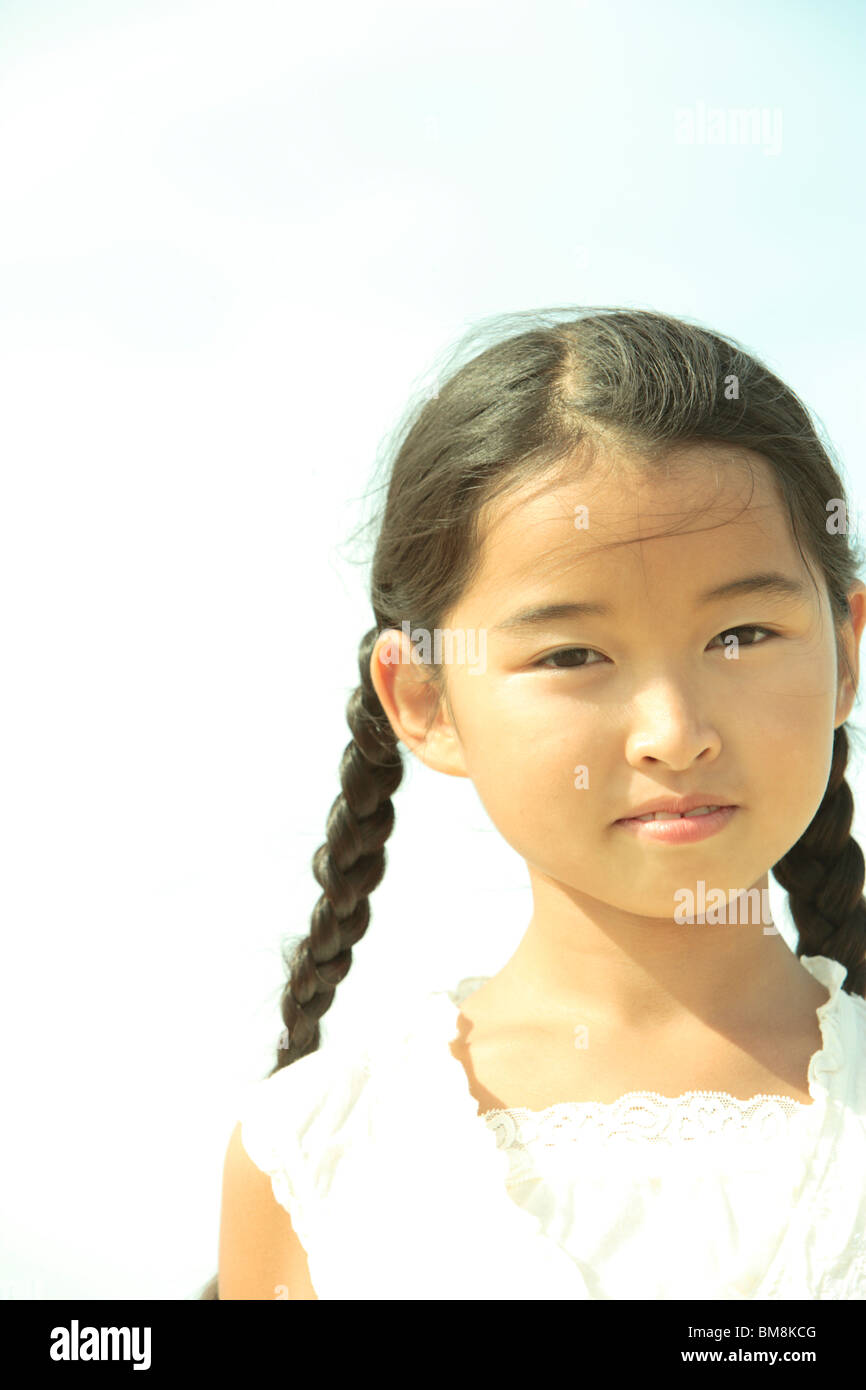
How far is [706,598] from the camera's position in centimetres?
204

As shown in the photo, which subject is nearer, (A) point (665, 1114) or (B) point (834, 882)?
(A) point (665, 1114)

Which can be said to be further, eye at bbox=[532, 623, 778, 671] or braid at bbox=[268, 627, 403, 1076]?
braid at bbox=[268, 627, 403, 1076]

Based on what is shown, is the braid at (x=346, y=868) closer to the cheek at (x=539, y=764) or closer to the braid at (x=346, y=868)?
the braid at (x=346, y=868)

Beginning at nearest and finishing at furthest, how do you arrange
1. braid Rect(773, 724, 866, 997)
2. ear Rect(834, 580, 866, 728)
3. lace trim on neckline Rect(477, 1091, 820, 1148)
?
1. lace trim on neckline Rect(477, 1091, 820, 1148)
2. ear Rect(834, 580, 866, 728)
3. braid Rect(773, 724, 866, 997)

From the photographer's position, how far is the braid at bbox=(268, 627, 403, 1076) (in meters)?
2.66

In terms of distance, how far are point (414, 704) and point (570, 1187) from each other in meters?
0.78

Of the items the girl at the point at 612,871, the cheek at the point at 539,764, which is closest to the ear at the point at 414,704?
the girl at the point at 612,871

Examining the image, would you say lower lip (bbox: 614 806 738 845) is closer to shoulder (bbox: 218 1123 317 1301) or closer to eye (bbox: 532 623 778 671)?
eye (bbox: 532 623 778 671)

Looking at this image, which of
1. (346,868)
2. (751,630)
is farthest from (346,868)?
(751,630)

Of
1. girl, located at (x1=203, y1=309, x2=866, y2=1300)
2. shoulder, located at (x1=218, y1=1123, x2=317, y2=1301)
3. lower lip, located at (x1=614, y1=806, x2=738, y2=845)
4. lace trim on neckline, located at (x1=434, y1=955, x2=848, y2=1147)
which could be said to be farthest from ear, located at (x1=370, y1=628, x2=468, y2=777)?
shoulder, located at (x1=218, y1=1123, x2=317, y2=1301)

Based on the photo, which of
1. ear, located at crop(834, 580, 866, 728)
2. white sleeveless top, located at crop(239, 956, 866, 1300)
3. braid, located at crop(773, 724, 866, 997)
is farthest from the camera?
braid, located at crop(773, 724, 866, 997)

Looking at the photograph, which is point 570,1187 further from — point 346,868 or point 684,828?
point 346,868
